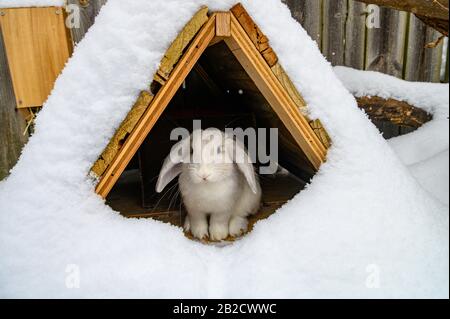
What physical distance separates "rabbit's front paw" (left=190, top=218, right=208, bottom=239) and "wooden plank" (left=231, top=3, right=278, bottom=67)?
1139mm

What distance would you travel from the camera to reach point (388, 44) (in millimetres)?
3633

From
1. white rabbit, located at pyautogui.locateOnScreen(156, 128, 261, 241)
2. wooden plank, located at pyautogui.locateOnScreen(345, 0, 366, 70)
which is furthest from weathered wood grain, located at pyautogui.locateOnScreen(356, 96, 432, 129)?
white rabbit, located at pyautogui.locateOnScreen(156, 128, 261, 241)

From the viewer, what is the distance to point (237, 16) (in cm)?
198

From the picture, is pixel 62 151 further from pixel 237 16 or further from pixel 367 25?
pixel 367 25

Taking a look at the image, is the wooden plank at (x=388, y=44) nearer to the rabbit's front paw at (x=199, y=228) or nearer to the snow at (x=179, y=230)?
the snow at (x=179, y=230)

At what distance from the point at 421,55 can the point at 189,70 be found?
2669 mm

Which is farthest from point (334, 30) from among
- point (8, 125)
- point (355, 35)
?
point (8, 125)

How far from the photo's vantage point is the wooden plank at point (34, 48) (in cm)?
236

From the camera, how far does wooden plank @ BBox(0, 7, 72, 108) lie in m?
Answer: 2.36

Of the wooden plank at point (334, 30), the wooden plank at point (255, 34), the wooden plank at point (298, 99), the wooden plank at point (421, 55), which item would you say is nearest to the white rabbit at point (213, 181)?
the wooden plank at point (298, 99)

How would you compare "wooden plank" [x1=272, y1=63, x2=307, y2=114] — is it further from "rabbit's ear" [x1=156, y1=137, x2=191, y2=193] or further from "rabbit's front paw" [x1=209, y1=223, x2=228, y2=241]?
"rabbit's front paw" [x1=209, y1=223, x2=228, y2=241]

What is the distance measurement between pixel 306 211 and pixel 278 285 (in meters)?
0.46

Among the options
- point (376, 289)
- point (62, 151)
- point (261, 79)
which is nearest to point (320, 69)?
point (261, 79)

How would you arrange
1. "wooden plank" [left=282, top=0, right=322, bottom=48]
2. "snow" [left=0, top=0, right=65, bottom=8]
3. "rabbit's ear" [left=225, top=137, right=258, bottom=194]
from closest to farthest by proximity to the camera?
"snow" [left=0, top=0, right=65, bottom=8], "rabbit's ear" [left=225, top=137, right=258, bottom=194], "wooden plank" [left=282, top=0, right=322, bottom=48]
